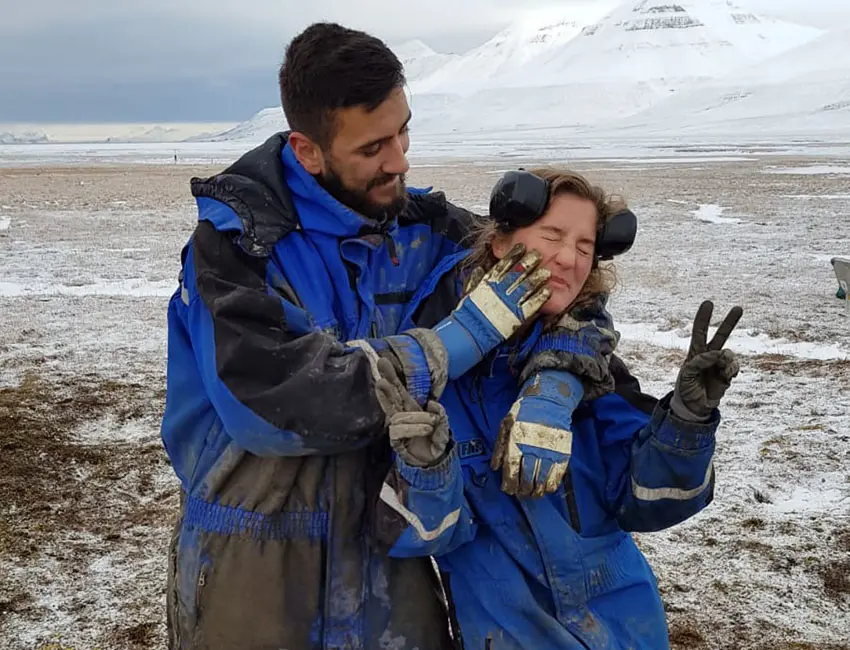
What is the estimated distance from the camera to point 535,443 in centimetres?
182

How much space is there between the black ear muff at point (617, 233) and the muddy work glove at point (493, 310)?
0.77ft

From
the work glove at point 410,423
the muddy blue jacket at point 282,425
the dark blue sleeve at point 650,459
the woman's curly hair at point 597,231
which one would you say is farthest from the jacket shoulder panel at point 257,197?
the dark blue sleeve at point 650,459

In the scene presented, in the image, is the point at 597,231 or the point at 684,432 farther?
the point at 597,231

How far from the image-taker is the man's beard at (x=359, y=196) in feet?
6.26

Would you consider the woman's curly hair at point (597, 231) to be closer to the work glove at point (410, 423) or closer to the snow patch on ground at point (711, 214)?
the work glove at point (410, 423)

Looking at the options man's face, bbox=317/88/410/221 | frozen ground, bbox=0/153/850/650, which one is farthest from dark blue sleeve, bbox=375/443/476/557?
frozen ground, bbox=0/153/850/650

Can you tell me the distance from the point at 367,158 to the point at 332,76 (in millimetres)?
182

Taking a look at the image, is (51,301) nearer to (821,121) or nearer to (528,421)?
(528,421)

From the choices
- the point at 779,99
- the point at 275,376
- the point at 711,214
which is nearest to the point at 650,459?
the point at 275,376

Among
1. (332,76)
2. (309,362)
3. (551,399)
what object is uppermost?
(332,76)

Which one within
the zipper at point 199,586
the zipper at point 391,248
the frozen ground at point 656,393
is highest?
the zipper at point 391,248

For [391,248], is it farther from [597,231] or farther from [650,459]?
[650,459]

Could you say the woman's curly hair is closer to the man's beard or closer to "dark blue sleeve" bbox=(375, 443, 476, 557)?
the man's beard

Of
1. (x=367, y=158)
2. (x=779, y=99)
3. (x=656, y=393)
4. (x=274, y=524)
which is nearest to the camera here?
(x=274, y=524)
